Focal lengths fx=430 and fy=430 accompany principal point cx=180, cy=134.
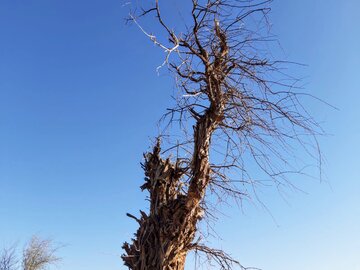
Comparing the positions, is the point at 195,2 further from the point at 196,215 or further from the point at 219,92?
the point at 196,215

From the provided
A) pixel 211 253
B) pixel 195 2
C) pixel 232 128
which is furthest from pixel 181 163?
pixel 195 2

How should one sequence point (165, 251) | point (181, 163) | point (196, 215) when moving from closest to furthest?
point (165, 251)
point (196, 215)
point (181, 163)

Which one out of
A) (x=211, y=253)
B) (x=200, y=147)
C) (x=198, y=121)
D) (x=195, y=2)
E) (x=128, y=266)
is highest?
(x=195, y=2)

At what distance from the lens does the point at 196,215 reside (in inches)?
118

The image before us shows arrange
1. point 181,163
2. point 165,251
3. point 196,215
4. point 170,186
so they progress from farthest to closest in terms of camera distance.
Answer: point 181,163 < point 170,186 < point 196,215 < point 165,251

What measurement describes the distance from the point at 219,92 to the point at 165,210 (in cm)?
98

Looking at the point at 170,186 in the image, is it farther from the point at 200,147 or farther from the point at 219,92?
the point at 219,92

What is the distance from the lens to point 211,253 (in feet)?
10.6

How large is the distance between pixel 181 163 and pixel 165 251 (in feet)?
2.68

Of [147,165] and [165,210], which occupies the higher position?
[147,165]

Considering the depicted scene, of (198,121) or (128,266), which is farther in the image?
(198,121)

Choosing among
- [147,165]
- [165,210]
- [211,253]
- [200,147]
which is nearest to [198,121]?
[200,147]

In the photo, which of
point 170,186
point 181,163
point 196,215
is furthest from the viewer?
point 181,163

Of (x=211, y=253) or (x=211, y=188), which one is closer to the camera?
(x=211, y=253)
